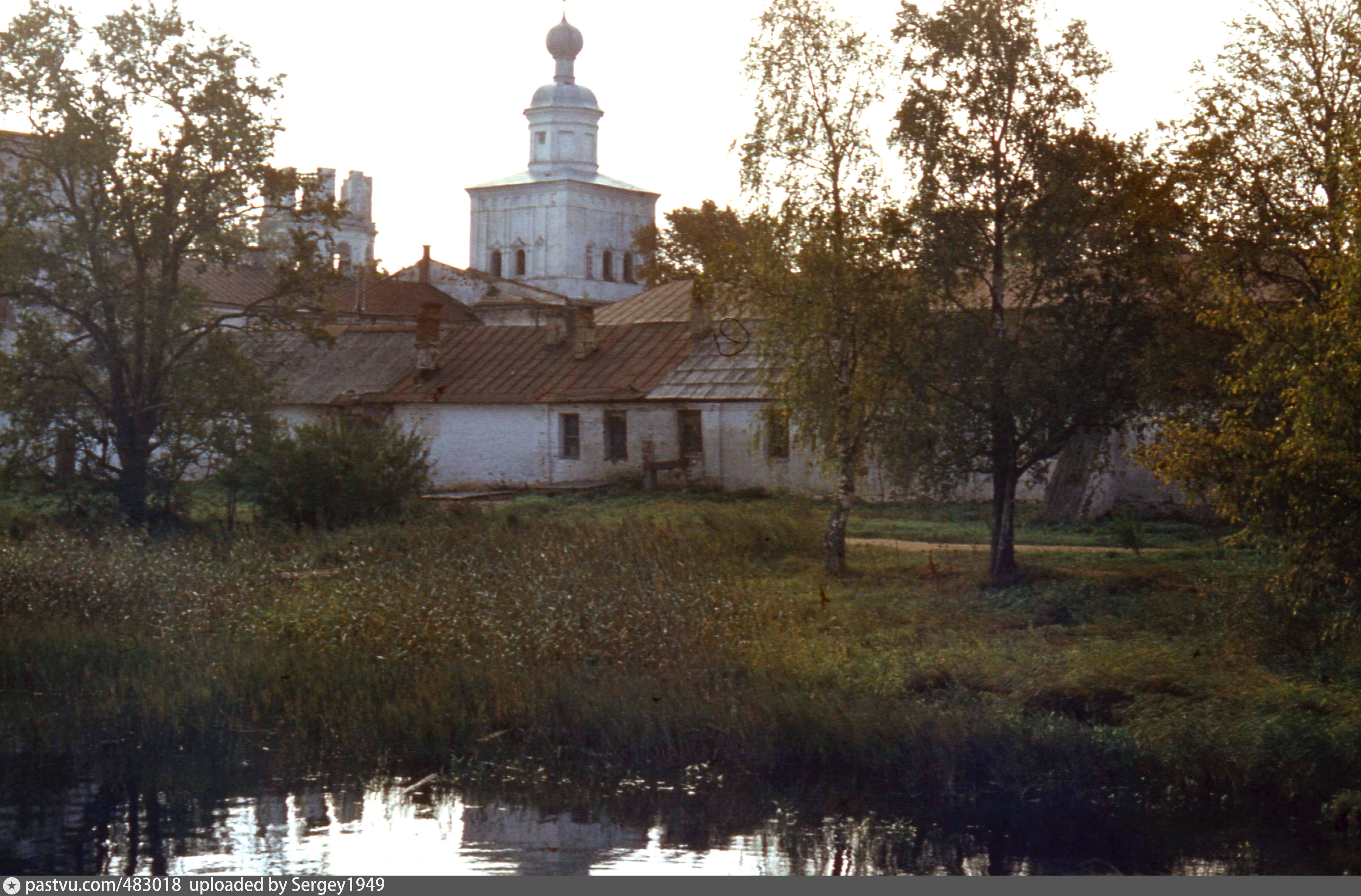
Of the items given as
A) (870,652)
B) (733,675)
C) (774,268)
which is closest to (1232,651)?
(870,652)

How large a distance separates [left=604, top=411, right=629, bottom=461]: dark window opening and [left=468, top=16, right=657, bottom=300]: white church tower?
44.9m

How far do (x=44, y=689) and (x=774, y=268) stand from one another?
11055mm

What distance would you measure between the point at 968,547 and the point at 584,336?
15.9 meters

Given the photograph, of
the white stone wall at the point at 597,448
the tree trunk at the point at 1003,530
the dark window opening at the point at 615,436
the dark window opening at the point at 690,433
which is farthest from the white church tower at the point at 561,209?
the tree trunk at the point at 1003,530

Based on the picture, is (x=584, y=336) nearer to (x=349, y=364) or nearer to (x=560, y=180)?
(x=349, y=364)

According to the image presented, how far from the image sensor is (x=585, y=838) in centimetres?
1017

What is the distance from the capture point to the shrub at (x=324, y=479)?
2473 cm

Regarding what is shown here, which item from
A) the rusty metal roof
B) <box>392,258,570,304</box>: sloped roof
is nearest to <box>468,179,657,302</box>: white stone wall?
<box>392,258,570,304</box>: sloped roof

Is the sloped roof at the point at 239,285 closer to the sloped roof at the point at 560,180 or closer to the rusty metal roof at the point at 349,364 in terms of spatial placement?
the rusty metal roof at the point at 349,364

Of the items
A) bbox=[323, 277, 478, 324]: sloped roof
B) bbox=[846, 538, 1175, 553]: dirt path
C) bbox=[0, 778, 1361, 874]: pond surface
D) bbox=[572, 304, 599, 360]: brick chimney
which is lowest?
bbox=[0, 778, 1361, 874]: pond surface

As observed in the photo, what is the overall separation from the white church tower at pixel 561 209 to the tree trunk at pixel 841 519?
191ft

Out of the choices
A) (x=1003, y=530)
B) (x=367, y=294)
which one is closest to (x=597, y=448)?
(x=1003, y=530)

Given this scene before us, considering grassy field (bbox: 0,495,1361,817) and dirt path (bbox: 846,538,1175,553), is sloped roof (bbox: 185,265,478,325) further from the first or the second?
grassy field (bbox: 0,495,1361,817)

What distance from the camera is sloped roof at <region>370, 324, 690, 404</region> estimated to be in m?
34.9
